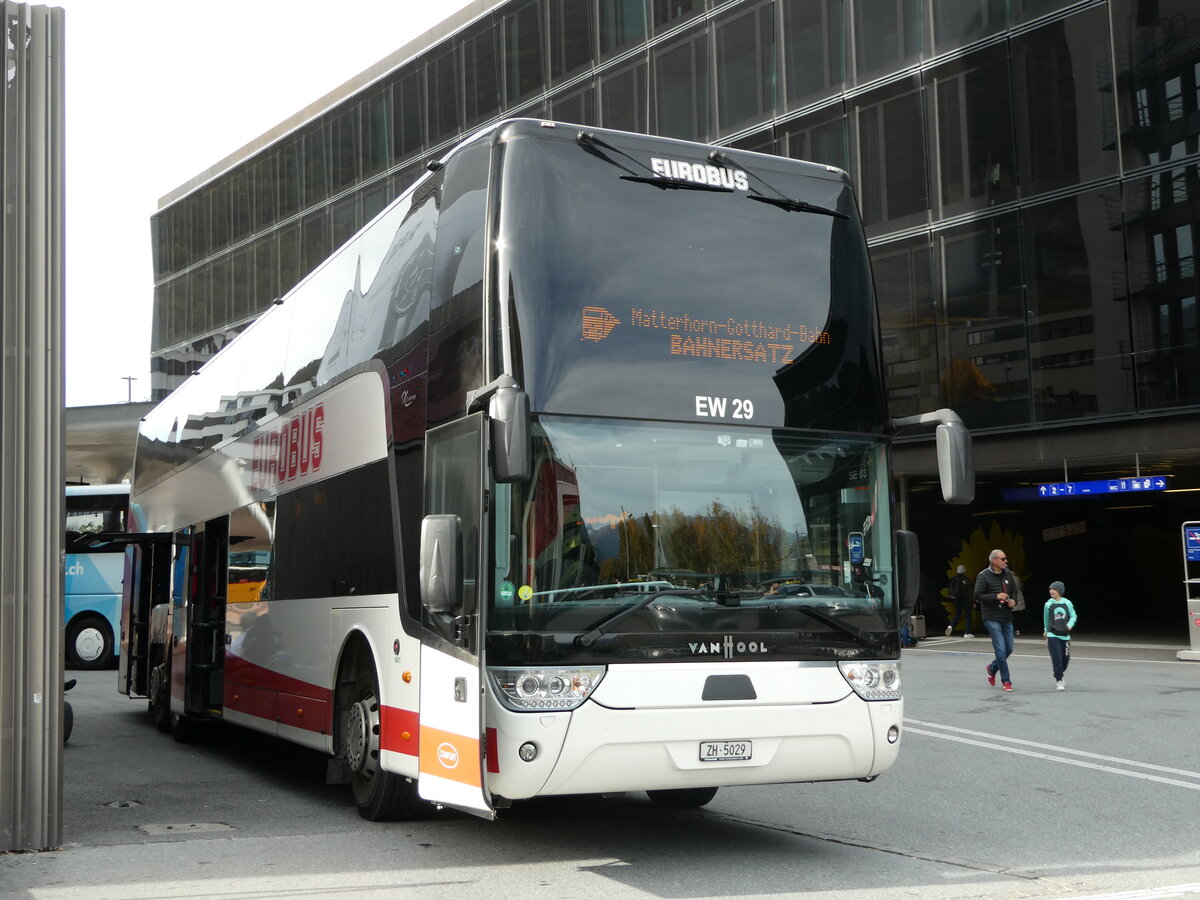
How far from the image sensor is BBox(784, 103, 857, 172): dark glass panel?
3069 centimetres

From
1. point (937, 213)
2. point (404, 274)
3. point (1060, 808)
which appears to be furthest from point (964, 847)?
point (937, 213)

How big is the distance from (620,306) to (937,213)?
23.1 m

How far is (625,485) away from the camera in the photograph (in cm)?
711

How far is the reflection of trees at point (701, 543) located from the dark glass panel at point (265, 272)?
4199cm

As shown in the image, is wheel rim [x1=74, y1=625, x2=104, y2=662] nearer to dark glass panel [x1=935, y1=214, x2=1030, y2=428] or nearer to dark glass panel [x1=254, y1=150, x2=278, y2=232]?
dark glass panel [x1=935, y1=214, x2=1030, y2=428]

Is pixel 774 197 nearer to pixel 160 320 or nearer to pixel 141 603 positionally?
pixel 141 603

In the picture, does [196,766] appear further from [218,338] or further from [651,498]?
→ [218,338]

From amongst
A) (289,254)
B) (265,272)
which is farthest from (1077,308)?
(265,272)

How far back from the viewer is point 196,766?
→ 1255 cm

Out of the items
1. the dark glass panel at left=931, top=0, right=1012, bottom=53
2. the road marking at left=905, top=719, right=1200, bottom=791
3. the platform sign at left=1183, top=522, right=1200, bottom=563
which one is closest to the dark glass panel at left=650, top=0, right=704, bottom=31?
the dark glass panel at left=931, top=0, right=1012, bottom=53

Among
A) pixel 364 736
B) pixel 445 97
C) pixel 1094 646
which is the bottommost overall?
pixel 1094 646

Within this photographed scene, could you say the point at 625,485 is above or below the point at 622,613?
above

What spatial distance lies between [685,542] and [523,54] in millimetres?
33478

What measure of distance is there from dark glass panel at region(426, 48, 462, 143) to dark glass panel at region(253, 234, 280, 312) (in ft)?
31.1
